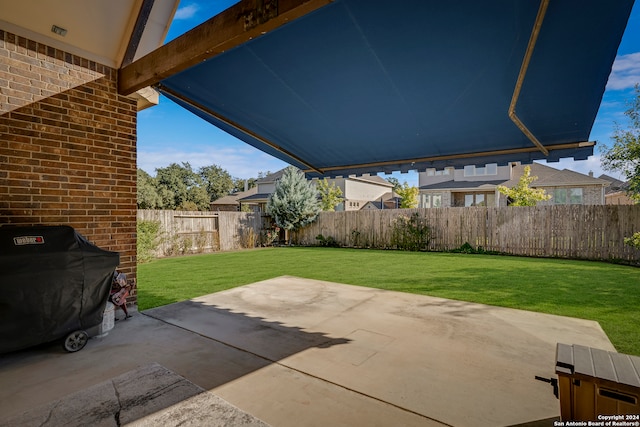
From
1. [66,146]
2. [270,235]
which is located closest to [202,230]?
[270,235]

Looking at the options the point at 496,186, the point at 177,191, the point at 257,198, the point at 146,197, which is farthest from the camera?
the point at 177,191

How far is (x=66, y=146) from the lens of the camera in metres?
3.54

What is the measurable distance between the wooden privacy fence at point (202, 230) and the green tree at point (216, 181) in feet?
104

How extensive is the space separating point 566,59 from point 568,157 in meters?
2.25

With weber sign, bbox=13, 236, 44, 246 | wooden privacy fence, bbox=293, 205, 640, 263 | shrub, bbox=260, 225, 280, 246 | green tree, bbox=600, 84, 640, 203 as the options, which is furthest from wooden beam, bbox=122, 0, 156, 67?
shrub, bbox=260, 225, 280, 246

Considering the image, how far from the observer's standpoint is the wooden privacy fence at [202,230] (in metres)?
12.0

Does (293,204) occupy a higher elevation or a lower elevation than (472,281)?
higher

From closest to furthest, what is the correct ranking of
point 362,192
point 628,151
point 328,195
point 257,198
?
point 628,151, point 328,195, point 257,198, point 362,192

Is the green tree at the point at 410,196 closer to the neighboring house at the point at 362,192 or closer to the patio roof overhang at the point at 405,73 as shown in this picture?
the neighboring house at the point at 362,192

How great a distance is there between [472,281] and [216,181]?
145 ft

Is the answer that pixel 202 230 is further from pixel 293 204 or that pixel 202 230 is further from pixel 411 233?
pixel 411 233

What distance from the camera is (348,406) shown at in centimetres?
218

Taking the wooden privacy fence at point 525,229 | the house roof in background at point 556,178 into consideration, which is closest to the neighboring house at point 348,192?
the house roof in background at point 556,178

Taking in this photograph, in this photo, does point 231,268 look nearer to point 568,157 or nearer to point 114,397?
point 114,397
